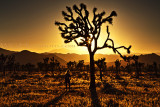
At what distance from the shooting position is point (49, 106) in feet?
27.1

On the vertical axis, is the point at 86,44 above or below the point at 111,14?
below

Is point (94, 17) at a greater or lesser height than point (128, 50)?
greater

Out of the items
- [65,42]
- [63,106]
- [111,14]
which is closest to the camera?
[63,106]

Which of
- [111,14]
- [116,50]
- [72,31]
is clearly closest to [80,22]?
[72,31]

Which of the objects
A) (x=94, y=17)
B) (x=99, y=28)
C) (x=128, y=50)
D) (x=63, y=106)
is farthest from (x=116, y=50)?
(x=63, y=106)

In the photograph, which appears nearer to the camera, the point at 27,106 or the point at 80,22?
the point at 27,106

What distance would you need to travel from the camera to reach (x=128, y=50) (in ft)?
52.1

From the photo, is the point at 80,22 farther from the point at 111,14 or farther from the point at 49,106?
the point at 49,106

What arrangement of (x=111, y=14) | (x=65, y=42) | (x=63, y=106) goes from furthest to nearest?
(x=65, y=42) → (x=111, y=14) → (x=63, y=106)

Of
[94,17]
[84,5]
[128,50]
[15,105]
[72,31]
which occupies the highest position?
[84,5]

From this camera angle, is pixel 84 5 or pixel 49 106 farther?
pixel 84 5

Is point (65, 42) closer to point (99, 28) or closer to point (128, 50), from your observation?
point (99, 28)

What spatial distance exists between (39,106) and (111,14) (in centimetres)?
1213

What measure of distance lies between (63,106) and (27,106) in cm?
216
